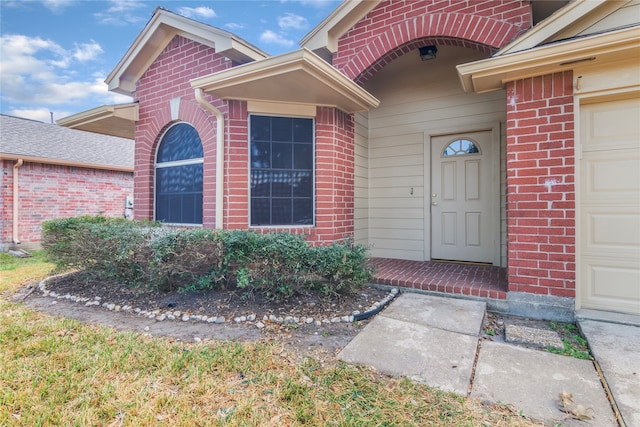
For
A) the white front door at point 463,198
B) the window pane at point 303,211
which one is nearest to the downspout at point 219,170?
the window pane at point 303,211

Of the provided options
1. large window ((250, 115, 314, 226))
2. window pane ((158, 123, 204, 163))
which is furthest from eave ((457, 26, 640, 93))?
window pane ((158, 123, 204, 163))

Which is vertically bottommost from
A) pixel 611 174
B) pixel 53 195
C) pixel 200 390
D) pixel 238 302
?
pixel 200 390

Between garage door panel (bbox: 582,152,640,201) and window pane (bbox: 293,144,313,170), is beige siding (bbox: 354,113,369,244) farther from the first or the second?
garage door panel (bbox: 582,152,640,201)

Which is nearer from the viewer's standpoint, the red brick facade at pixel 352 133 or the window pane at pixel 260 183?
the red brick facade at pixel 352 133

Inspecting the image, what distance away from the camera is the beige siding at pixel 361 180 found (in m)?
5.62

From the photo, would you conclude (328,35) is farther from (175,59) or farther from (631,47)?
(631,47)

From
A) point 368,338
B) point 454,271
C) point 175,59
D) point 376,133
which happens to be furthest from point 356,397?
point 175,59

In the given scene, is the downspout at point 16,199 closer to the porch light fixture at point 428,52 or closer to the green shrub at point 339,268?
the green shrub at point 339,268

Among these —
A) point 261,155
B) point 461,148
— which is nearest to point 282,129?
point 261,155

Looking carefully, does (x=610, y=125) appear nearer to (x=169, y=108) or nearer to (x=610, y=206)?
(x=610, y=206)

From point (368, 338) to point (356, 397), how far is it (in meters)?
0.87

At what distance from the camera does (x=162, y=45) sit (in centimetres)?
556

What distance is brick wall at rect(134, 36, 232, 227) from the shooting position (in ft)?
16.1

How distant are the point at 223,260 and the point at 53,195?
9.18 metres
